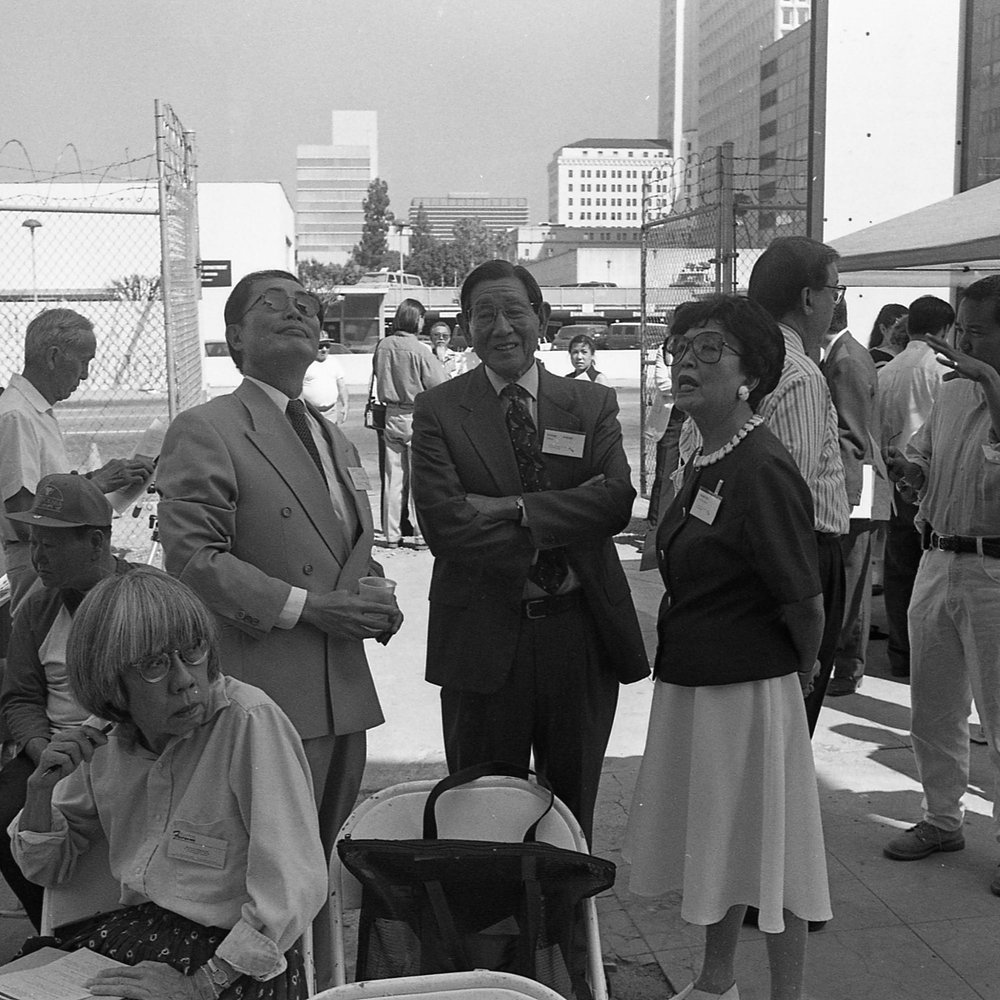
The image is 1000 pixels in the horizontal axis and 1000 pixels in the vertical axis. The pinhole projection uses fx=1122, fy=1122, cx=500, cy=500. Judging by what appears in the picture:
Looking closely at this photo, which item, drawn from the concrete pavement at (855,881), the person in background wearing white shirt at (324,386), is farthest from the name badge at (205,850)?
the person in background wearing white shirt at (324,386)

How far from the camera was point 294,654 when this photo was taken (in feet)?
8.57

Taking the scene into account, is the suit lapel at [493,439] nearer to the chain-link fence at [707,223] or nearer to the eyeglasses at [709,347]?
the eyeglasses at [709,347]

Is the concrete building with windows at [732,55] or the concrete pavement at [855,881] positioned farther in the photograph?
the concrete building with windows at [732,55]

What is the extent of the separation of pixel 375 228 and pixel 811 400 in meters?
93.9

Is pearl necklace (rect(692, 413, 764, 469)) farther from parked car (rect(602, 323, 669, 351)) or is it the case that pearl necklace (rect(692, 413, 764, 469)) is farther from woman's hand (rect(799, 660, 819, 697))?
parked car (rect(602, 323, 669, 351))

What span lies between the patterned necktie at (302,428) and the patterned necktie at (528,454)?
0.51m

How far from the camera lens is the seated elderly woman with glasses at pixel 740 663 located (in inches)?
103

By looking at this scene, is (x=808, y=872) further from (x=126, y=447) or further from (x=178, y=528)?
(x=126, y=447)

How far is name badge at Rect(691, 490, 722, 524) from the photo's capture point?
8.55 feet

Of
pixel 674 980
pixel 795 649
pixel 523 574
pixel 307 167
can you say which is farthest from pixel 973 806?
pixel 307 167

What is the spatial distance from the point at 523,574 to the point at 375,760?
2.21 m

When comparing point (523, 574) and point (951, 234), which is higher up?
point (951, 234)

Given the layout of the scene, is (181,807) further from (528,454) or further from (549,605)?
(528,454)

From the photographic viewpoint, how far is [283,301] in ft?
8.89
